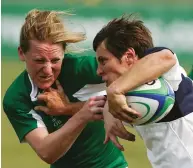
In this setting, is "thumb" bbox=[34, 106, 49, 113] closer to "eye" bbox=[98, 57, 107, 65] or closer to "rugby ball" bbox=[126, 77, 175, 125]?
"eye" bbox=[98, 57, 107, 65]

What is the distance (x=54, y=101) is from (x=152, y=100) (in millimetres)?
1338

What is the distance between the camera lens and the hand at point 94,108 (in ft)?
14.5

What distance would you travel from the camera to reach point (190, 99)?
3.83 m

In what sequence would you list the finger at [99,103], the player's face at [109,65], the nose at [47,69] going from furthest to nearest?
the nose at [47,69] < the finger at [99,103] < the player's face at [109,65]

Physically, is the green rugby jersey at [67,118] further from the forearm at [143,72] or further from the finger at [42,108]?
the forearm at [143,72]

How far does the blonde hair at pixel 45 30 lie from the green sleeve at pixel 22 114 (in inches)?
14.4

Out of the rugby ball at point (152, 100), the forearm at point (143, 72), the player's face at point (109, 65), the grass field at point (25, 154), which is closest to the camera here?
the forearm at point (143, 72)

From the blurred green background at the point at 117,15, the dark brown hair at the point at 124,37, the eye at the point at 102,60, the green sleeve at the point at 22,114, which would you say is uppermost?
the dark brown hair at the point at 124,37

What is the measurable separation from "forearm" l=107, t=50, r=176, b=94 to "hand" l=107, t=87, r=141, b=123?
0.05 ft

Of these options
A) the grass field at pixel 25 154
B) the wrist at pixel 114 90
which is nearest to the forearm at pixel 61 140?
the wrist at pixel 114 90

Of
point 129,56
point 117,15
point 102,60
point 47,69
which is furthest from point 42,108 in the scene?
point 117,15

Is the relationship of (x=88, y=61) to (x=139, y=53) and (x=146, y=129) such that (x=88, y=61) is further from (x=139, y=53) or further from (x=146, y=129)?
(x=146, y=129)

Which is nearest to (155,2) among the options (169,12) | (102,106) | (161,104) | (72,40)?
(169,12)

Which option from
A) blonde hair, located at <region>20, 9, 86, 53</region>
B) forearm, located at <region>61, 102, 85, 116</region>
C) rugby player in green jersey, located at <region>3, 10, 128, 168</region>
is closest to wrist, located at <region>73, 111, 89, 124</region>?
rugby player in green jersey, located at <region>3, 10, 128, 168</region>
